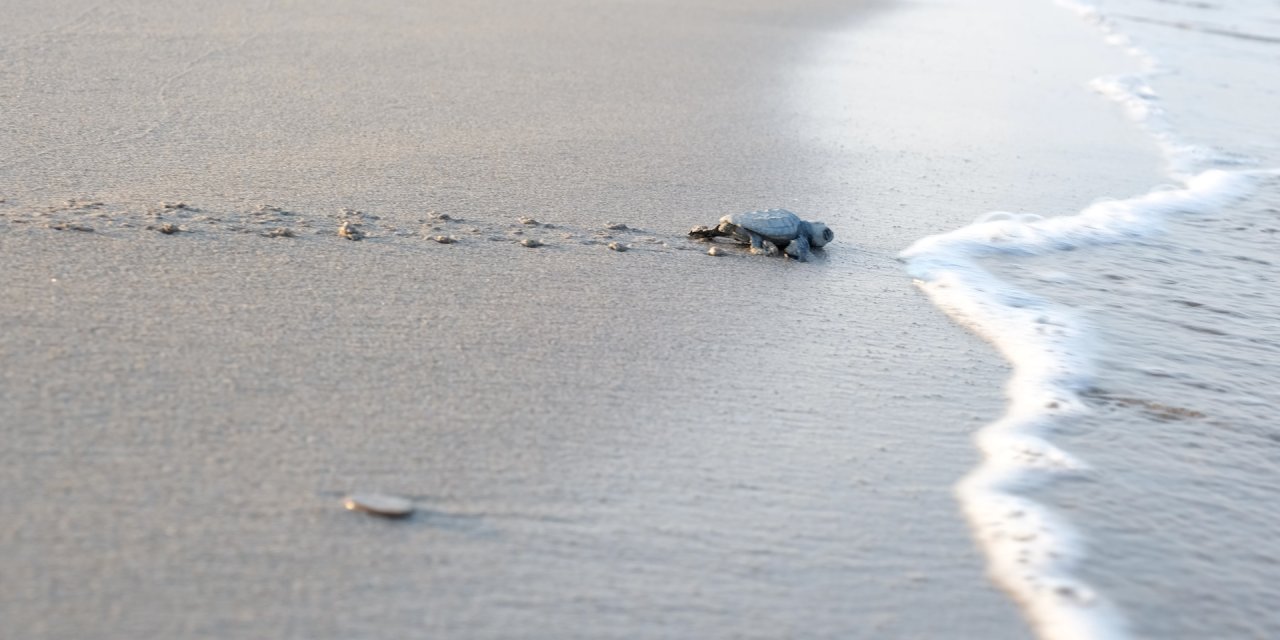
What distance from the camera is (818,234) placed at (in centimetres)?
430

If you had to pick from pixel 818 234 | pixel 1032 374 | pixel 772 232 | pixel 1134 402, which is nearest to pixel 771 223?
pixel 772 232

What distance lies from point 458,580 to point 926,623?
0.86 meters

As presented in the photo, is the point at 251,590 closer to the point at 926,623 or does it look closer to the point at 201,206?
the point at 926,623

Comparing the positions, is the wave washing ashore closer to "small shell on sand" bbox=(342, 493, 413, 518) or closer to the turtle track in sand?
the turtle track in sand

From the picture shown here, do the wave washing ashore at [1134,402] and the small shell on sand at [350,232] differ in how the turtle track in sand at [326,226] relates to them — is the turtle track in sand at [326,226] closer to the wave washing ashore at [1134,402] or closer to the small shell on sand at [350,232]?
the small shell on sand at [350,232]

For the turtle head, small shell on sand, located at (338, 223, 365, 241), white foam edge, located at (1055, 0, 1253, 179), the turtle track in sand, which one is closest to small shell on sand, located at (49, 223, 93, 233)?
the turtle track in sand

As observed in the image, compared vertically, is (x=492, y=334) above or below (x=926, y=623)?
above

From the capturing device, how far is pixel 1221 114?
8406 millimetres

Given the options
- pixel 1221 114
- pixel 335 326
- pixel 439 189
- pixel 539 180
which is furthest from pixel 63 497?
pixel 1221 114

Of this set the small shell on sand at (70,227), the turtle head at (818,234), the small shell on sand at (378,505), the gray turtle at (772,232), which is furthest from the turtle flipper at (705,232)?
the small shell on sand at (378,505)

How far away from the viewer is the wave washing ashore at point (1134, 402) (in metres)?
2.51

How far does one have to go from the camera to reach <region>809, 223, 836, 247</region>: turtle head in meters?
4.30

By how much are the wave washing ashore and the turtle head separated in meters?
0.33

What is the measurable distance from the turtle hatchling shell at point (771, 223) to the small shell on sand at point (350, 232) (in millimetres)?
1261
